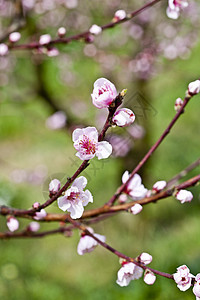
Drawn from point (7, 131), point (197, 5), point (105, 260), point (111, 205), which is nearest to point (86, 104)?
point (7, 131)

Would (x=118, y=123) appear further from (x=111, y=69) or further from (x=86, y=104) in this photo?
(x=86, y=104)

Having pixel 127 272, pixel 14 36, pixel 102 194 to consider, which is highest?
pixel 14 36

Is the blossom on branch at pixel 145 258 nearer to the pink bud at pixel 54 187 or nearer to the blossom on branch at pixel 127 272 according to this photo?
the blossom on branch at pixel 127 272

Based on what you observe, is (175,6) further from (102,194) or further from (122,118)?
(102,194)

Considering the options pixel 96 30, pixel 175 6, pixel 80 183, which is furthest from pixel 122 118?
pixel 96 30

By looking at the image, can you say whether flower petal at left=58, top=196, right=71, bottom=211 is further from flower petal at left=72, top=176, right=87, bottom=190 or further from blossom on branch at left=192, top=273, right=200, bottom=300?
blossom on branch at left=192, top=273, right=200, bottom=300

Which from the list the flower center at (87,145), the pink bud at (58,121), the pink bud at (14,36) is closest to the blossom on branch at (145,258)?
the flower center at (87,145)
